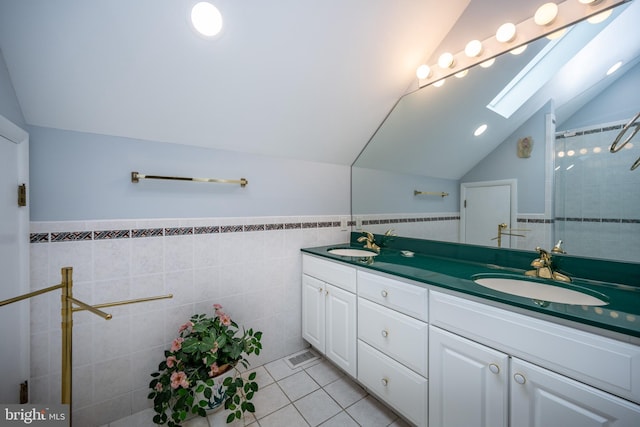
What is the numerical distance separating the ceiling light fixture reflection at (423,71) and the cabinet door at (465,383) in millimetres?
1559

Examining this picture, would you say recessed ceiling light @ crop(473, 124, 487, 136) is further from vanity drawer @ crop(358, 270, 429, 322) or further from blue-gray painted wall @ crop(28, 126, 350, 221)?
blue-gray painted wall @ crop(28, 126, 350, 221)

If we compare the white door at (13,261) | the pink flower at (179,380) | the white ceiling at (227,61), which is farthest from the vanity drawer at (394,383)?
the white door at (13,261)

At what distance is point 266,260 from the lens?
6.15 ft

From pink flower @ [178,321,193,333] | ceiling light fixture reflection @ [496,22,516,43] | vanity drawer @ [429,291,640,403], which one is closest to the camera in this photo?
vanity drawer @ [429,291,640,403]

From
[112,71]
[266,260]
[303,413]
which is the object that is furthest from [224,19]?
[303,413]

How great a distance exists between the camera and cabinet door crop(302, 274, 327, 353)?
1808mm

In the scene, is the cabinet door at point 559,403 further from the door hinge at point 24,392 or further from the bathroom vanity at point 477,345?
the door hinge at point 24,392

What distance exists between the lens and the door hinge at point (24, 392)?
1162 mm

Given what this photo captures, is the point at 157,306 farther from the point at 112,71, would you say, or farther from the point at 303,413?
the point at 112,71

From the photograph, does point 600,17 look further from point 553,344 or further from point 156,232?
point 156,232

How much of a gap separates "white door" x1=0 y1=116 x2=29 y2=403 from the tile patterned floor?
0.56 meters

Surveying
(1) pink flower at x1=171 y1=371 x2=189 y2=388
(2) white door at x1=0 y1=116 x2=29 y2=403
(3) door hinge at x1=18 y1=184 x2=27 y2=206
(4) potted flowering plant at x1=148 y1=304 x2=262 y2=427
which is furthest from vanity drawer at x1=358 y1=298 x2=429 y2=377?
(3) door hinge at x1=18 y1=184 x2=27 y2=206

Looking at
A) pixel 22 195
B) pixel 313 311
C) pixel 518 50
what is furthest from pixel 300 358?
pixel 518 50

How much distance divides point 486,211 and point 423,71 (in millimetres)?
1006
